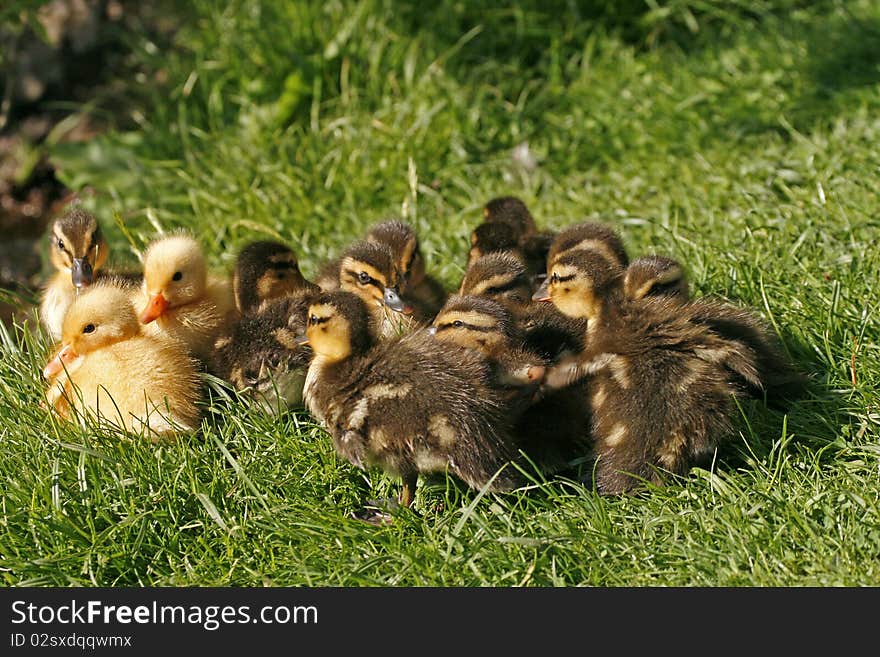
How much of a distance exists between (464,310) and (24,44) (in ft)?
18.9

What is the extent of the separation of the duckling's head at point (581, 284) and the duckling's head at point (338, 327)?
74 centimetres

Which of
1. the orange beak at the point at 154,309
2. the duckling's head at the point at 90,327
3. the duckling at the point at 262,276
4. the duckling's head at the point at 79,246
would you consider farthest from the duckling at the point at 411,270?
the duckling's head at the point at 79,246

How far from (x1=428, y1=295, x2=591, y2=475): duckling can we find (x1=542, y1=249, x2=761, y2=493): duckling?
0.09m

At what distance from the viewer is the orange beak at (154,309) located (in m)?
4.25

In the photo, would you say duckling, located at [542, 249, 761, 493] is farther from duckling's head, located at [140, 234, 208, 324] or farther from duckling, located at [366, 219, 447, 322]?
duckling's head, located at [140, 234, 208, 324]

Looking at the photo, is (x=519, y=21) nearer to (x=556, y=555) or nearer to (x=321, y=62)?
(x=321, y=62)

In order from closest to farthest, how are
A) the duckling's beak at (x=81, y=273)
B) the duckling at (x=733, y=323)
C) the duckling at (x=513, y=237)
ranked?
the duckling at (x=733, y=323) → the duckling's beak at (x=81, y=273) → the duckling at (x=513, y=237)

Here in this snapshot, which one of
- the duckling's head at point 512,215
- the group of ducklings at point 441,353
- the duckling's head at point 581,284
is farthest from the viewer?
the duckling's head at point 512,215

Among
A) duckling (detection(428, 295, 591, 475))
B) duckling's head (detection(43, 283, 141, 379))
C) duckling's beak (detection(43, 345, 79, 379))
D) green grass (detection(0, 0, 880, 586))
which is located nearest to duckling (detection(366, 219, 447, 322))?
duckling (detection(428, 295, 591, 475))

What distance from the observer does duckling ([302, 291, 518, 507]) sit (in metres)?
3.54

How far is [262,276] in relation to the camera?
175 inches

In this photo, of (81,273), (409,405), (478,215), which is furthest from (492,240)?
(81,273)

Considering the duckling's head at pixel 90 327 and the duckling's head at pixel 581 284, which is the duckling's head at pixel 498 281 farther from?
the duckling's head at pixel 90 327

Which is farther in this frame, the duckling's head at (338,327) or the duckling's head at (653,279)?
the duckling's head at (653,279)
